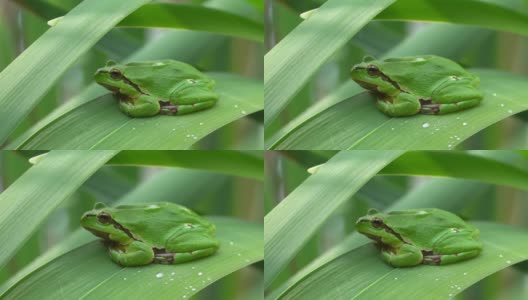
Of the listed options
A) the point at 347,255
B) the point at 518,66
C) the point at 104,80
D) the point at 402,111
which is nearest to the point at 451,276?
the point at 347,255

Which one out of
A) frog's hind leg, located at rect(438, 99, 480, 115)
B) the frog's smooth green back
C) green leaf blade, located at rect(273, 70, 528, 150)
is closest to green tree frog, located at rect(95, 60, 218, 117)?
green leaf blade, located at rect(273, 70, 528, 150)

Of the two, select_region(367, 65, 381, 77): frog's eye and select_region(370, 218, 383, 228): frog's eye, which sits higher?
select_region(367, 65, 381, 77): frog's eye

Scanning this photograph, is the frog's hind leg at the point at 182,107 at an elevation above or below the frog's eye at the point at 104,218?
above

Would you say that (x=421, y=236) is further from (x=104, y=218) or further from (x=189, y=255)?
(x=104, y=218)

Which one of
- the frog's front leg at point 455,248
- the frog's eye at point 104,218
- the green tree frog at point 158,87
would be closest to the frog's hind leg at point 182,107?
the green tree frog at point 158,87

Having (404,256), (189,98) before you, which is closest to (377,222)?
(404,256)

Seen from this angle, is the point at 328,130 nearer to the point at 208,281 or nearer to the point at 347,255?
Result: the point at 347,255

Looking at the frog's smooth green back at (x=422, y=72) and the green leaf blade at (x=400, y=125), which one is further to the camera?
the frog's smooth green back at (x=422, y=72)

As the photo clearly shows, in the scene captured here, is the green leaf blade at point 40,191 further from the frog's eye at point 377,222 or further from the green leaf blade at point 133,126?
the frog's eye at point 377,222

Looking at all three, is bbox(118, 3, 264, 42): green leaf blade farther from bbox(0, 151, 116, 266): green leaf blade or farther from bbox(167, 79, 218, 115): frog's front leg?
bbox(0, 151, 116, 266): green leaf blade
